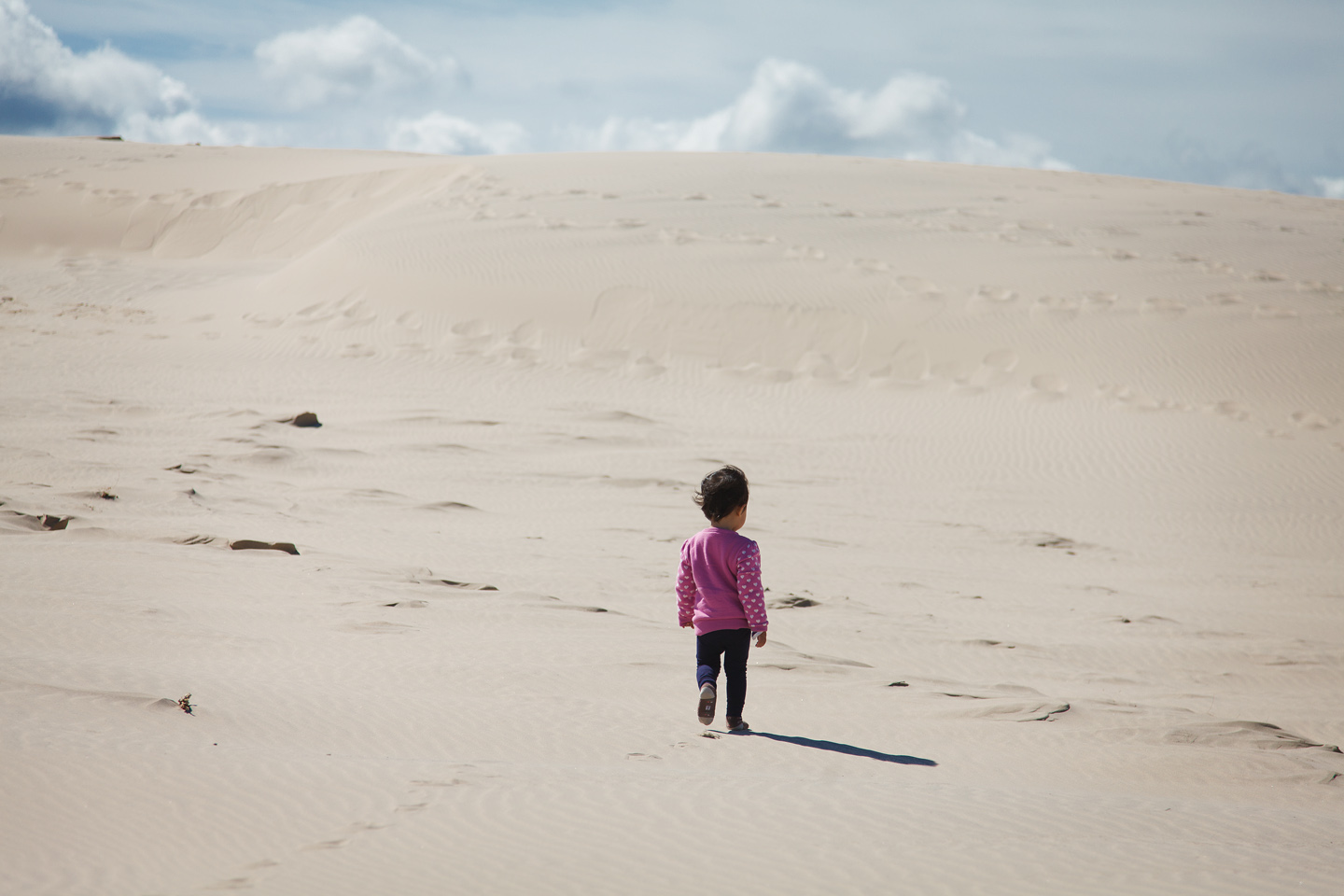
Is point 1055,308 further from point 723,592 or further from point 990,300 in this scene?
point 723,592

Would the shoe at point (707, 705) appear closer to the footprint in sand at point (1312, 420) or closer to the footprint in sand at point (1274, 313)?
the footprint in sand at point (1312, 420)

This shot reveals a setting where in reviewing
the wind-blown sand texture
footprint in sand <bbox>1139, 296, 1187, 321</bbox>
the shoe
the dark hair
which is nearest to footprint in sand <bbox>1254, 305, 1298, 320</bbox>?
the wind-blown sand texture

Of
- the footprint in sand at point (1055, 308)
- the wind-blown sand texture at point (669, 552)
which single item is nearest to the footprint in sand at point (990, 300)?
the wind-blown sand texture at point (669, 552)

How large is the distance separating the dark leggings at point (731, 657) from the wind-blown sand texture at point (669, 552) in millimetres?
194

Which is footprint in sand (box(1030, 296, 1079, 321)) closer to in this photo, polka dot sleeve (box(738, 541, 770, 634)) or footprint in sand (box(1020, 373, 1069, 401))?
footprint in sand (box(1020, 373, 1069, 401))

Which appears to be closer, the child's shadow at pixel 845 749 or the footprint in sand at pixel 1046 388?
the child's shadow at pixel 845 749

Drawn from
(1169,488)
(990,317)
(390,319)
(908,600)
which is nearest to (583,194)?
(390,319)

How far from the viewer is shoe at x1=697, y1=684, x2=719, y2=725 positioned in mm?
3975

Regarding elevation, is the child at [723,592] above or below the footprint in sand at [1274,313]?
below

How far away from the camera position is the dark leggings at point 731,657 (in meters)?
4.06

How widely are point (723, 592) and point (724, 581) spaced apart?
0.14ft

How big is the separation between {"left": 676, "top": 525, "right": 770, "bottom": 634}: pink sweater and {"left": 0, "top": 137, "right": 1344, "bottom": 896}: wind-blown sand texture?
1.55 ft

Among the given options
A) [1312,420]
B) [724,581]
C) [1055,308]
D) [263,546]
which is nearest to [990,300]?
[1055,308]

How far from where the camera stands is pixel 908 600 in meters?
7.02
